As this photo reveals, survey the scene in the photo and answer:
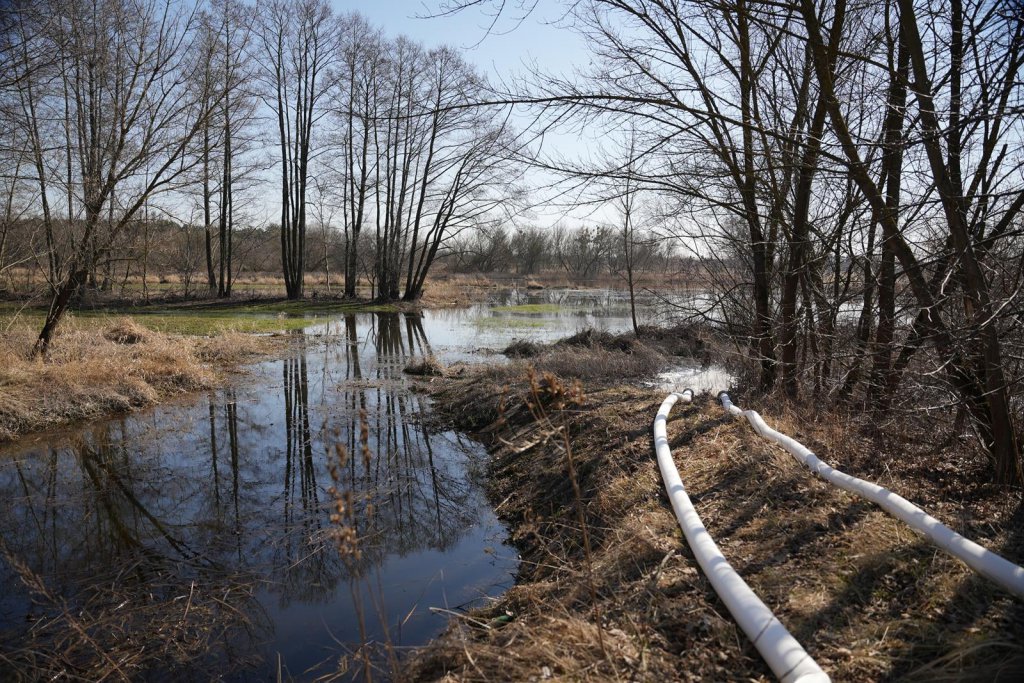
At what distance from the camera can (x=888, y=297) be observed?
643 cm

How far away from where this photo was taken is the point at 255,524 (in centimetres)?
593

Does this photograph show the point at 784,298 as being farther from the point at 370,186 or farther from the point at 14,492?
the point at 370,186

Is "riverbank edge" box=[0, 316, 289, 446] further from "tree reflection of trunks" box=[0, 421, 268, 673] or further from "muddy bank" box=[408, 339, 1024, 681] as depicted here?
"muddy bank" box=[408, 339, 1024, 681]

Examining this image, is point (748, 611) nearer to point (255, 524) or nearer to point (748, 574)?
point (748, 574)

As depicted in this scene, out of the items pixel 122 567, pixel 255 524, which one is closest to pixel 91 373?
pixel 255 524

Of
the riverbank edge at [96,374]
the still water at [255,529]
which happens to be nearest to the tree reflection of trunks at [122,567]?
the still water at [255,529]

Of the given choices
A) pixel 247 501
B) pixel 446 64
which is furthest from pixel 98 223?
pixel 446 64

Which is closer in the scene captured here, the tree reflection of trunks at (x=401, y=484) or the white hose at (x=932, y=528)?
the white hose at (x=932, y=528)

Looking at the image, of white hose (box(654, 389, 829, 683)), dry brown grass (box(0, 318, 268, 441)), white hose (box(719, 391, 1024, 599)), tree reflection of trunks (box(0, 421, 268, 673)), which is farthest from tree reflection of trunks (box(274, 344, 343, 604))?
white hose (box(719, 391, 1024, 599))

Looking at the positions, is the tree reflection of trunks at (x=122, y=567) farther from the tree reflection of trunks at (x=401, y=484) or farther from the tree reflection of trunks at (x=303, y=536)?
the tree reflection of trunks at (x=401, y=484)

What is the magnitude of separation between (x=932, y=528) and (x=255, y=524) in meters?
5.22

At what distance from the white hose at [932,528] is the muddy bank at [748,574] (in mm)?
66

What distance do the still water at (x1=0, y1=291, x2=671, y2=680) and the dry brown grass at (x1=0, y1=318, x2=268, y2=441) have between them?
38 cm

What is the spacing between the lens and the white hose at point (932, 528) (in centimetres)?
288
